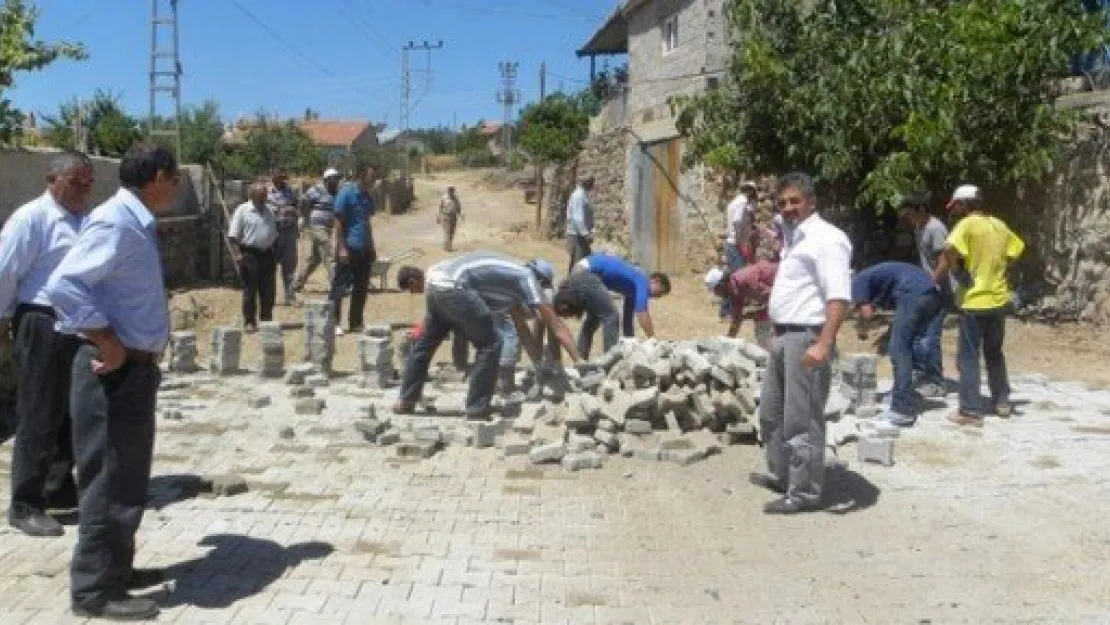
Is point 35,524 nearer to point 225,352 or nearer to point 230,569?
point 230,569

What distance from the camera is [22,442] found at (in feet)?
18.3

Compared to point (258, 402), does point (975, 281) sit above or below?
above

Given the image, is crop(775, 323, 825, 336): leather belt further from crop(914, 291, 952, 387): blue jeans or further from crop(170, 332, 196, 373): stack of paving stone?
crop(170, 332, 196, 373): stack of paving stone

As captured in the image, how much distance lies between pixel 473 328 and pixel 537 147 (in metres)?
32.9

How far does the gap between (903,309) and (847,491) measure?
2148mm

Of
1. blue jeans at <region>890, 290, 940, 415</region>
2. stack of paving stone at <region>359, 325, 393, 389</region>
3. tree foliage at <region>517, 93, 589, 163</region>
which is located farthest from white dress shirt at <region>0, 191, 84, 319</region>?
tree foliage at <region>517, 93, 589, 163</region>

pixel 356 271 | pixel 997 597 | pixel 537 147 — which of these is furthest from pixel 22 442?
pixel 537 147

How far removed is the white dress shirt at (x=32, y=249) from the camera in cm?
559

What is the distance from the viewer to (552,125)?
42938mm

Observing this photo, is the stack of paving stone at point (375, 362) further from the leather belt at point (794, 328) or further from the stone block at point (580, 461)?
the leather belt at point (794, 328)

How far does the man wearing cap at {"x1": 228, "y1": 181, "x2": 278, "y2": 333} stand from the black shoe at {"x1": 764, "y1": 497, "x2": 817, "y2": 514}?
24.7 feet

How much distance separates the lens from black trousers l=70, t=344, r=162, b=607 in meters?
4.41

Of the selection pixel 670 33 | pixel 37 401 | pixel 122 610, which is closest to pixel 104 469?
pixel 122 610

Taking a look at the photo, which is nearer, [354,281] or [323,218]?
[354,281]
